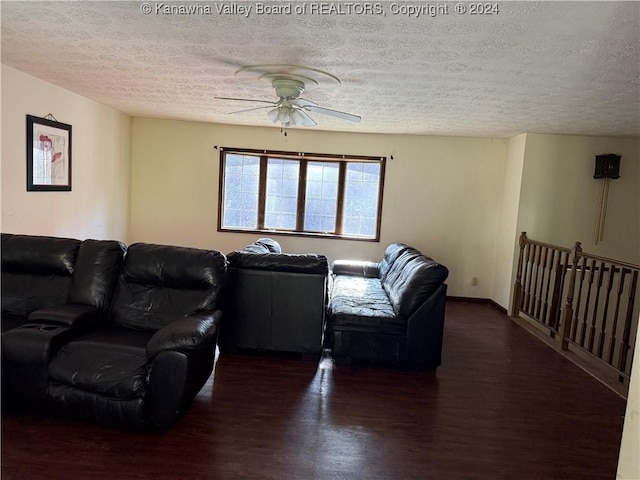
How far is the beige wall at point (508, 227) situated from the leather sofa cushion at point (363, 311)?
82.4 inches

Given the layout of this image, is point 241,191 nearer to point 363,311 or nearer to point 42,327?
point 363,311

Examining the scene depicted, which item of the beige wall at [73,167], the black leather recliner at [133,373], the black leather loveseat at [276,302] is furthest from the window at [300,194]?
the black leather recliner at [133,373]

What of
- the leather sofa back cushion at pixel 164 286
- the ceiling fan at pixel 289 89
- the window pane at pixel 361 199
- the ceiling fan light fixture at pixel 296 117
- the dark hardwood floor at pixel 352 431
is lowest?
the dark hardwood floor at pixel 352 431

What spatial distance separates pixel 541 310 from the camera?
4.86 m

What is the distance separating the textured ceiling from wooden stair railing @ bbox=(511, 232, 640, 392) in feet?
4.66

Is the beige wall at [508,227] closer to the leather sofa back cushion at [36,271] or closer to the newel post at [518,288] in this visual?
the newel post at [518,288]

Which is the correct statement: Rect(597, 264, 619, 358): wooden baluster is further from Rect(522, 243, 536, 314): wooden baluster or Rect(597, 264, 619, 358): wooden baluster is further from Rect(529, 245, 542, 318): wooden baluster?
Rect(522, 243, 536, 314): wooden baluster

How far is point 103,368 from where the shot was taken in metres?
2.44

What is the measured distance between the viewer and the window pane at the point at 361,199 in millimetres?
6137

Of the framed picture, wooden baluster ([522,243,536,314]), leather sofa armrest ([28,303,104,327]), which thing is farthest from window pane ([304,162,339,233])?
leather sofa armrest ([28,303,104,327])

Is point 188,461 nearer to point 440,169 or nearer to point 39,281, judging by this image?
point 39,281

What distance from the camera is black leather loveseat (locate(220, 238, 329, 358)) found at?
3.54 metres

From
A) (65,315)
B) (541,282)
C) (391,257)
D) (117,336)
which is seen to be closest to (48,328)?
(65,315)

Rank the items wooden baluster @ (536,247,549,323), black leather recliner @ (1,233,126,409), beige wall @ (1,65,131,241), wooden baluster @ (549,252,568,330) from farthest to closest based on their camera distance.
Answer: wooden baluster @ (536,247,549,323)
wooden baluster @ (549,252,568,330)
beige wall @ (1,65,131,241)
black leather recliner @ (1,233,126,409)
